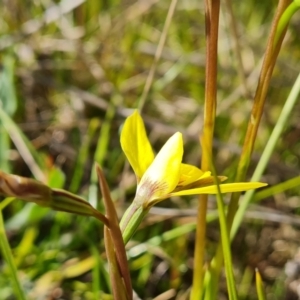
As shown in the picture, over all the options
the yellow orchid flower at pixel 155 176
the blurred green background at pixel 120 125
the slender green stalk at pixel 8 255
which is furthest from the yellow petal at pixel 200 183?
the blurred green background at pixel 120 125

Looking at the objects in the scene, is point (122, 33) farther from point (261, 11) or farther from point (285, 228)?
point (285, 228)

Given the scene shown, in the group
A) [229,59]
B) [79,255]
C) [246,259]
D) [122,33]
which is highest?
[122,33]

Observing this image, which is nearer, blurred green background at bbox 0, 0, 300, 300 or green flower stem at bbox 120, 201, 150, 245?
green flower stem at bbox 120, 201, 150, 245

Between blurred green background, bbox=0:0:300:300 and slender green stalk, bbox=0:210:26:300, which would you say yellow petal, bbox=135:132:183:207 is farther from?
blurred green background, bbox=0:0:300:300

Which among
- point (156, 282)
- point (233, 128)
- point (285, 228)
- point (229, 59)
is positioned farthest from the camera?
point (229, 59)

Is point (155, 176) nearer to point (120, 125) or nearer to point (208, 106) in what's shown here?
point (208, 106)

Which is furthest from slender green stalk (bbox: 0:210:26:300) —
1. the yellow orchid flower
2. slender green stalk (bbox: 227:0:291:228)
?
slender green stalk (bbox: 227:0:291:228)

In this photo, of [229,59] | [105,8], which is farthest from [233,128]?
[105,8]
